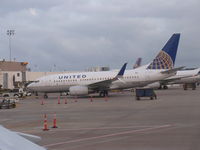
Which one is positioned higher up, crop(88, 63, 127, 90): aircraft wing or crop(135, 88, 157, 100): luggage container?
crop(88, 63, 127, 90): aircraft wing

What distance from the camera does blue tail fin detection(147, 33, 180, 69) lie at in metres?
41.7

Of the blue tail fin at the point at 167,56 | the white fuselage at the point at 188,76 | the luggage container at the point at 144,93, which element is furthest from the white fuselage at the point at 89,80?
the white fuselage at the point at 188,76

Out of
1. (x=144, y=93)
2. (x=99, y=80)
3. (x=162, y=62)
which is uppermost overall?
(x=162, y=62)

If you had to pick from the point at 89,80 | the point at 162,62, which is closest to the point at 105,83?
the point at 89,80

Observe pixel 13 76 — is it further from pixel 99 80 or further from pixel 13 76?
pixel 99 80

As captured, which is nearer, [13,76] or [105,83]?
[105,83]

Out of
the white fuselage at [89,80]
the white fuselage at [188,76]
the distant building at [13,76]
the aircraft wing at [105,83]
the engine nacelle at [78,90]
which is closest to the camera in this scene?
the engine nacelle at [78,90]

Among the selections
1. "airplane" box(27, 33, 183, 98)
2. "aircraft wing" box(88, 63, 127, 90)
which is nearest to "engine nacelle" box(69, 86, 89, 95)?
"airplane" box(27, 33, 183, 98)

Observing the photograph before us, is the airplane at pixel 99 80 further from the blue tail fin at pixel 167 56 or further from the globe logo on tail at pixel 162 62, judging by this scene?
the blue tail fin at pixel 167 56

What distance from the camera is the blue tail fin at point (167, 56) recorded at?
41.7m

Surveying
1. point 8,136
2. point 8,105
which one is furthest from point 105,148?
point 8,105

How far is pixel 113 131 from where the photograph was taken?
12.8m

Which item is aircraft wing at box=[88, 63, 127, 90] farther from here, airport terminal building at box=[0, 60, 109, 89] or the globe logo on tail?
airport terminal building at box=[0, 60, 109, 89]

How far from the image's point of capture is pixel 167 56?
41875 mm
